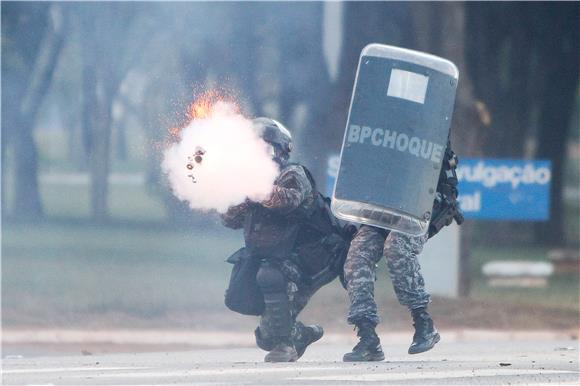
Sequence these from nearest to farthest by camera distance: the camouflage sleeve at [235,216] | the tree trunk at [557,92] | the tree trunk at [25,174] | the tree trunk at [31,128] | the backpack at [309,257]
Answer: the camouflage sleeve at [235,216] → the backpack at [309,257] → the tree trunk at [31,128] → the tree trunk at [557,92] → the tree trunk at [25,174]

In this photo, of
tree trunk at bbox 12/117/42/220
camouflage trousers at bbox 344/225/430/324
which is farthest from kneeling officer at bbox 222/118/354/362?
tree trunk at bbox 12/117/42/220

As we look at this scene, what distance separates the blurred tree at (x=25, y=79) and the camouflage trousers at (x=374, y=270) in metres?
14.6

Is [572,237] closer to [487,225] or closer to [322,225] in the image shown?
[487,225]

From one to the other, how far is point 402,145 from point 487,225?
24001 mm

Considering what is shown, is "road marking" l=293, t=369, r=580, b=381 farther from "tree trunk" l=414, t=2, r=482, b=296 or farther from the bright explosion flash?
"tree trunk" l=414, t=2, r=482, b=296

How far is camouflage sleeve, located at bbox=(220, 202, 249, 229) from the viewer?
8508mm

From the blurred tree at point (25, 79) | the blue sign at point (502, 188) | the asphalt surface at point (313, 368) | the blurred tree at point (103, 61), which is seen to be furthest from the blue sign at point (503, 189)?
the blurred tree at point (103, 61)

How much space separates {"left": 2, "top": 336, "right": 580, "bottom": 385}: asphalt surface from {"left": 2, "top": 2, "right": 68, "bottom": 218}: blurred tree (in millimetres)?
13299

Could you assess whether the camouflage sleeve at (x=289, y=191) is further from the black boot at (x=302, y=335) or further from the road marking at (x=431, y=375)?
the road marking at (x=431, y=375)

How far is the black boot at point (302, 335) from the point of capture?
8805mm

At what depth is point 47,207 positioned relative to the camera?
39.5m

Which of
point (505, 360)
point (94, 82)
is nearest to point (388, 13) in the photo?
point (94, 82)

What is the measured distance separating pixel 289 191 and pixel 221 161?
435 mm

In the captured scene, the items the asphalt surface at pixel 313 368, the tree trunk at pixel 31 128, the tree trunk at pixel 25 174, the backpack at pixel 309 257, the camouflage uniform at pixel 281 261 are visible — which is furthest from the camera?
the tree trunk at pixel 25 174
